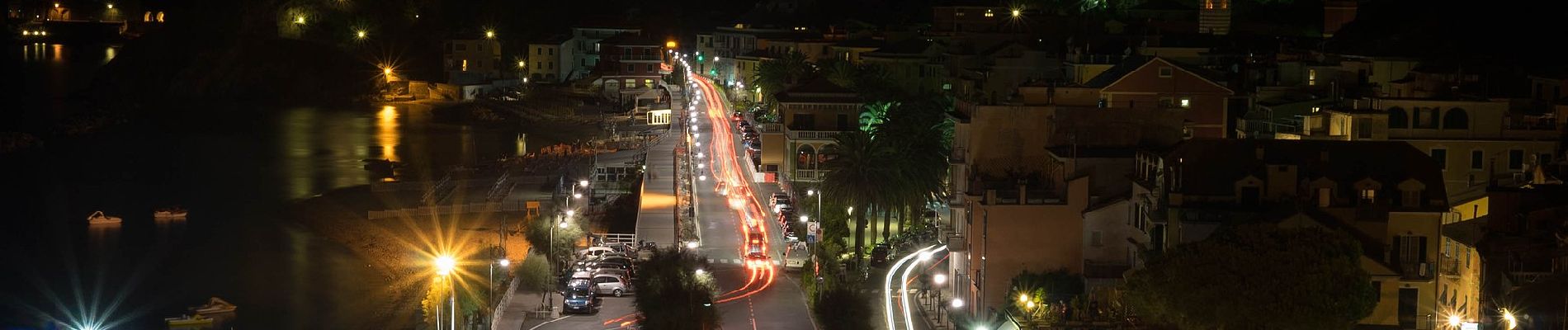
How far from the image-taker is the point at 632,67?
73562 millimetres

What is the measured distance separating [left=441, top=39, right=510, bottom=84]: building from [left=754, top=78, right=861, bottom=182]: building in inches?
1795

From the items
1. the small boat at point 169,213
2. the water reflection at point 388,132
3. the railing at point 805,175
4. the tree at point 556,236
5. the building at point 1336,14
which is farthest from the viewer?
the water reflection at point 388,132

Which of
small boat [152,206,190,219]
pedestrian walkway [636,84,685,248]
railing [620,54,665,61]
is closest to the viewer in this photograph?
pedestrian walkway [636,84,685,248]

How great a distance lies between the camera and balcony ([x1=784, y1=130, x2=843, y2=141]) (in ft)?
130

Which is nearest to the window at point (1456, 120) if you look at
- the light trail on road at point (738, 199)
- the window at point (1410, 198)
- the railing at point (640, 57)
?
the window at point (1410, 198)

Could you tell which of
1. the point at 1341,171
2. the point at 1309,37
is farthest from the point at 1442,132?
the point at 1309,37

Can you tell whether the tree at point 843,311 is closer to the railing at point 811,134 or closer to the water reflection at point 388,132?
the railing at point 811,134

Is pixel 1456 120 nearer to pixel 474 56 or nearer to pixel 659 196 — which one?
pixel 659 196

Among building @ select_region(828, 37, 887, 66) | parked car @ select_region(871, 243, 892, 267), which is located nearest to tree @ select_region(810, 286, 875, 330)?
parked car @ select_region(871, 243, 892, 267)

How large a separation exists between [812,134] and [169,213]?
17.9 metres

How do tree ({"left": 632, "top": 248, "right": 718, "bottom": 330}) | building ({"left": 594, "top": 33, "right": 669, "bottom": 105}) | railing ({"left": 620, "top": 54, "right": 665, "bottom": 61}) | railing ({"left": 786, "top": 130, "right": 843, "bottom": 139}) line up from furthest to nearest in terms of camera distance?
1. railing ({"left": 620, "top": 54, "right": 665, "bottom": 61})
2. building ({"left": 594, "top": 33, "right": 669, "bottom": 105})
3. railing ({"left": 786, "top": 130, "right": 843, "bottom": 139})
4. tree ({"left": 632, "top": 248, "right": 718, "bottom": 330})

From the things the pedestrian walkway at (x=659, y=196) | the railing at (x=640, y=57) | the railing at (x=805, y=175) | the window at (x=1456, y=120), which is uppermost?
the railing at (x=640, y=57)

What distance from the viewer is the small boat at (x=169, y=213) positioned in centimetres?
4756

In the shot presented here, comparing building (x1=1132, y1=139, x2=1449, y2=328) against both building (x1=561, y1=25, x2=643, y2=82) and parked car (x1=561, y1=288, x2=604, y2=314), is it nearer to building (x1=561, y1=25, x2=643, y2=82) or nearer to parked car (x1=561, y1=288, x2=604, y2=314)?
parked car (x1=561, y1=288, x2=604, y2=314)
